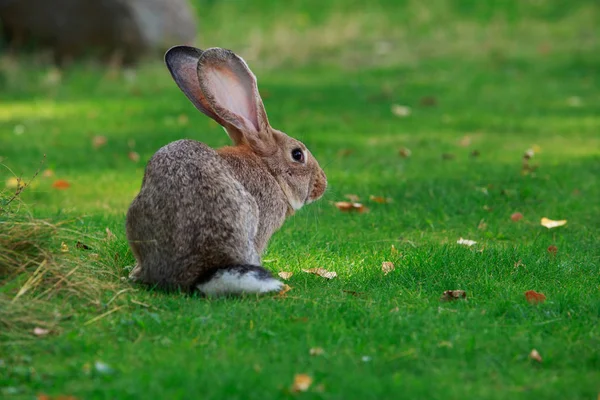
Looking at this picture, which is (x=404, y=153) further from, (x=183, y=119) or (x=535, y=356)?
(x=535, y=356)

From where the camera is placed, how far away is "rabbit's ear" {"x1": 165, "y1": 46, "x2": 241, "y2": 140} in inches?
255

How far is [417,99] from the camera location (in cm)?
1355

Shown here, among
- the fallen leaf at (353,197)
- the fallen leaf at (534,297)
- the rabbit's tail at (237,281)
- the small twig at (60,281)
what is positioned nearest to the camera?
the small twig at (60,281)

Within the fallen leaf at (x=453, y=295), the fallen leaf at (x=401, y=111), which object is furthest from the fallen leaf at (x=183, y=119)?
the fallen leaf at (x=453, y=295)

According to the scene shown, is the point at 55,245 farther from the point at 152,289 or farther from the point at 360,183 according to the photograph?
the point at 360,183

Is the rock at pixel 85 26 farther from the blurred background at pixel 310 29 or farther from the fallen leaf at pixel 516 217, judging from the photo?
the fallen leaf at pixel 516 217

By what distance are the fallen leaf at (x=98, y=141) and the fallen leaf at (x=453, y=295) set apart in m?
5.95

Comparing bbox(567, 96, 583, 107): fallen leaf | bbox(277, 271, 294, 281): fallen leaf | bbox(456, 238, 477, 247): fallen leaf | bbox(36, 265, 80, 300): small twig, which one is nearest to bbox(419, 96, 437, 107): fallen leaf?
bbox(567, 96, 583, 107): fallen leaf

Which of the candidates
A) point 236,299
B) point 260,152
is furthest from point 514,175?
point 236,299

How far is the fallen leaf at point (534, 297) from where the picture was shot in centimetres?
554

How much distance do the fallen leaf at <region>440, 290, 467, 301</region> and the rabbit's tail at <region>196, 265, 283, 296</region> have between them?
38.4 inches

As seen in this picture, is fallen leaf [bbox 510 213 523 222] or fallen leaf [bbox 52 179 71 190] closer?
fallen leaf [bbox 510 213 523 222]

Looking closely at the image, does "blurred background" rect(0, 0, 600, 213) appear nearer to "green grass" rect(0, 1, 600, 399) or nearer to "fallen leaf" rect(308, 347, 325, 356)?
"green grass" rect(0, 1, 600, 399)

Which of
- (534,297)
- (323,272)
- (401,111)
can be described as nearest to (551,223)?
(534,297)
